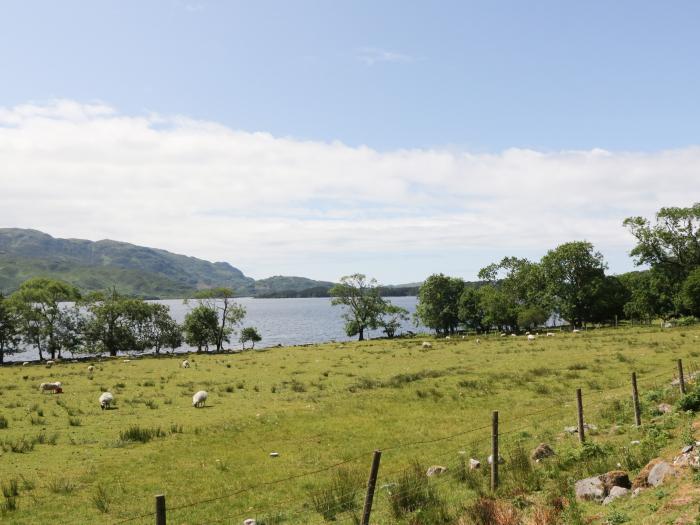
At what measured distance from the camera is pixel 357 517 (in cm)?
1311

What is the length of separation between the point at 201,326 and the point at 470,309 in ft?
194

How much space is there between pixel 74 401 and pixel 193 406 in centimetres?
1028

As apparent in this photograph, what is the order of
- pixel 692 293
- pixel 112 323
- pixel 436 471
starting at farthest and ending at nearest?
pixel 112 323
pixel 692 293
pixel 436 471

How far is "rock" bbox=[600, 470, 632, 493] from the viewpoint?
39.9 ft

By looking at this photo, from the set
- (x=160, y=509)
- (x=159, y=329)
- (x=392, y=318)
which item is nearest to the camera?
(x=160, y=509)

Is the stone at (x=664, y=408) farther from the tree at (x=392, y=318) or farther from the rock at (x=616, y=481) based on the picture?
the tree at (x=392, y=318)

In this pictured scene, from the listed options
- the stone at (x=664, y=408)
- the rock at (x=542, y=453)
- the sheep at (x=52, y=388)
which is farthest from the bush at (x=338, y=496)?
the sheep at (x=52, y=388)

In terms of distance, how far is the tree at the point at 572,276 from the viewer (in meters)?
98.4

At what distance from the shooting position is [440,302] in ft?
371

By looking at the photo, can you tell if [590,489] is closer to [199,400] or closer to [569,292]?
[199,400]

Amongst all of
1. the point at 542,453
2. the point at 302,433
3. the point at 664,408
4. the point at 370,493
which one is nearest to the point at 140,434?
the point at 302,433

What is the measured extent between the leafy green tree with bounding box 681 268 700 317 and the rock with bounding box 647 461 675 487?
85761mm

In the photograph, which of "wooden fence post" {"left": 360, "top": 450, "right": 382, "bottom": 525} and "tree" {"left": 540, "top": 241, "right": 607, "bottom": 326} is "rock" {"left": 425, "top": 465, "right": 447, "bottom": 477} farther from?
"tree" {"left": 540, "top": 241, "right": 607, "bottom": 326}

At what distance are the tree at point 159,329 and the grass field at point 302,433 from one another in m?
58.0
